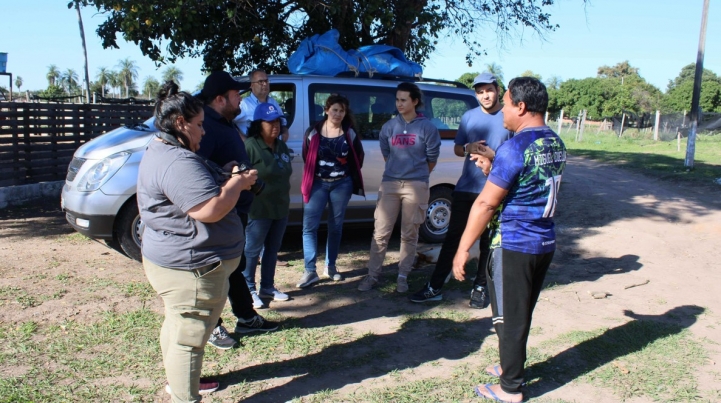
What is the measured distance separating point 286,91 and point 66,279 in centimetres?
283

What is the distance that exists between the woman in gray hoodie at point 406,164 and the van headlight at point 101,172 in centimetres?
249

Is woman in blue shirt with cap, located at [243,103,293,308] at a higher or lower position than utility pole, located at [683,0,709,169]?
lower

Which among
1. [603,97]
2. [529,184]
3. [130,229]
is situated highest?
[603,97]

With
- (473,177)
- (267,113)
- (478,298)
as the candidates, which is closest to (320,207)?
(267,113)

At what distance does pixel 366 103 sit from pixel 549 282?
2.74 meters

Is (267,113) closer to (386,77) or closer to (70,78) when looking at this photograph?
(386,77)

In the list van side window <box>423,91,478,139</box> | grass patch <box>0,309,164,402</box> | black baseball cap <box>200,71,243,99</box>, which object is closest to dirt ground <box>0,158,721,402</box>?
grass patch <box>0,309,164,402</box>

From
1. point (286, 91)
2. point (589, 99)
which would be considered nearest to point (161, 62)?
point (286, 91)

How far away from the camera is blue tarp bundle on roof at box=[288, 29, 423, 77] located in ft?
21.1

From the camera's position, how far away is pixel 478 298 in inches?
192

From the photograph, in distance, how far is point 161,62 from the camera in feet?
31.1

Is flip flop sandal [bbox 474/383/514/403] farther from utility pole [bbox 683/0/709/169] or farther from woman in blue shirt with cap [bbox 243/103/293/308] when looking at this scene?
utility pole [bbox 683/0/709/169]

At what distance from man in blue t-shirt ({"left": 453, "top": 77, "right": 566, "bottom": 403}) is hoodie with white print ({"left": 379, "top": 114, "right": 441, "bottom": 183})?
177 cm

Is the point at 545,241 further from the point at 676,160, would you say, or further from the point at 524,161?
the point at 676,160
